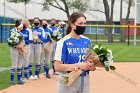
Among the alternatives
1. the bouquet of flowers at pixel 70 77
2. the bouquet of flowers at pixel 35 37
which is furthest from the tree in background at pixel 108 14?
the bouquet of flowers at pixel 70 77

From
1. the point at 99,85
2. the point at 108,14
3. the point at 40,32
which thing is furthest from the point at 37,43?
the point at 108,14

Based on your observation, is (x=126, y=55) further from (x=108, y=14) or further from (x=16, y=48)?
(x=108, y=14)

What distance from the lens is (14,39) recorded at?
13.6 meters

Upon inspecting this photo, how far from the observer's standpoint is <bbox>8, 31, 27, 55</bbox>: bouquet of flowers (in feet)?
44.3

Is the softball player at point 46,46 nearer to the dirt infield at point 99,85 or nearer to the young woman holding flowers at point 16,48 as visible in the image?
the dirt infield at point 99,85

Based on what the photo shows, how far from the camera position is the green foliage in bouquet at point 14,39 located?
13484 millimetres

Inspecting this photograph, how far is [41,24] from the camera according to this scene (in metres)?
16.2

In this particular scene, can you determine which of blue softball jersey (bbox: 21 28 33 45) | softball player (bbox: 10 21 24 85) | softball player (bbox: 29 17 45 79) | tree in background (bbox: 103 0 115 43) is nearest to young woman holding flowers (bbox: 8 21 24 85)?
softball player (bbox: 10 21 24 85)

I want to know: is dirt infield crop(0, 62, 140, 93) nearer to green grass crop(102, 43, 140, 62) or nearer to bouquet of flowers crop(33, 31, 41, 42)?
bouquet of flowers crop(33, 31, 41, 42)

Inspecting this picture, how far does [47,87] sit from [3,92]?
1.72 meters

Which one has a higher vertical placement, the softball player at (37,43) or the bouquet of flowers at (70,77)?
the softball player at (37,43)

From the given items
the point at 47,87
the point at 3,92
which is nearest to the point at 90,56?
the point at 3,92

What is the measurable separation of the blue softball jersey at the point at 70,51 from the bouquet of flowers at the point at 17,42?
7.18 m

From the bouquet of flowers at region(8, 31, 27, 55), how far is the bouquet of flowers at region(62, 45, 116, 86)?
7.39m
